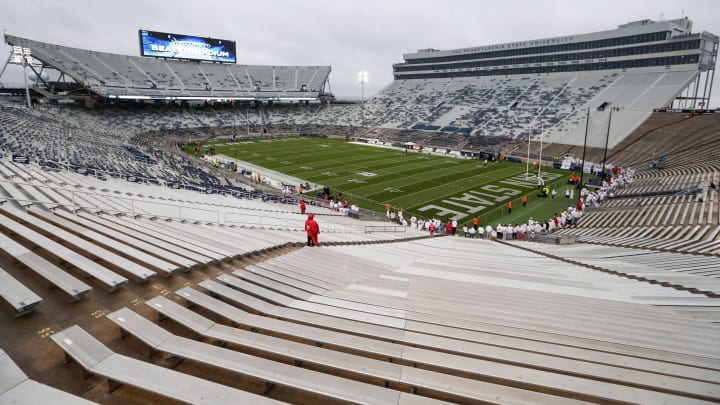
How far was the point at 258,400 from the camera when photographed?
9.39 feet

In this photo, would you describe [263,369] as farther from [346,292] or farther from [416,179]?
[416,179]

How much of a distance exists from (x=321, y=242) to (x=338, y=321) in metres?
6.05

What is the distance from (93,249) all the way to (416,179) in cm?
2903

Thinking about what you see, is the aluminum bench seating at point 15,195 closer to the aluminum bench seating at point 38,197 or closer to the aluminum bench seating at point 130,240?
the aluminum bench seating at point 38,197

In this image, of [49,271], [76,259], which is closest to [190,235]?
[76,259]

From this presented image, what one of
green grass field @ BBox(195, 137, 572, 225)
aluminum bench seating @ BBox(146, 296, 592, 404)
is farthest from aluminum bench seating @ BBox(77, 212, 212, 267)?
green grass field @ BBox(195, 137, 572, 225)

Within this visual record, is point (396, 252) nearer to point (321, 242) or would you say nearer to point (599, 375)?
point (321, 242)

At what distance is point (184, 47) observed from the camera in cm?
7044

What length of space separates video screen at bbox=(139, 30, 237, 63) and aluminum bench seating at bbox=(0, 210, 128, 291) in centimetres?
7131

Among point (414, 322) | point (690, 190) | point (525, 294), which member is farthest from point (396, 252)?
point (690, 190)

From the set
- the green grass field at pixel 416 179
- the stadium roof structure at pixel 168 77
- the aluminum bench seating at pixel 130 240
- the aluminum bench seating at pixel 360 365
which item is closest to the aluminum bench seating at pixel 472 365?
the aluminum bench seating at pixel 360 365

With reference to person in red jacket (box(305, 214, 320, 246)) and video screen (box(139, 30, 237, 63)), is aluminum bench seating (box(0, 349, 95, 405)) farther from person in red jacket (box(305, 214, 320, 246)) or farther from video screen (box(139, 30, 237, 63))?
video screen (box(139, 30, 237, 63))

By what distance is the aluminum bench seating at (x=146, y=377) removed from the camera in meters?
2.86

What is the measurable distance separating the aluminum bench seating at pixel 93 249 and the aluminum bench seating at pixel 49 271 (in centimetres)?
61
